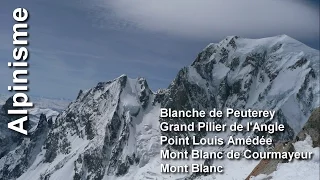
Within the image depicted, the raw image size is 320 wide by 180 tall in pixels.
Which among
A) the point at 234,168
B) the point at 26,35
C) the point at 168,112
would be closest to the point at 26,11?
the point at 26,35

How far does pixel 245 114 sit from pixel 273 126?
349 cm

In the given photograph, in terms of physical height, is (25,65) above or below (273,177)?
above

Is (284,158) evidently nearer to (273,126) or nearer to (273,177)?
(273,177)

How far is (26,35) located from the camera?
159 ft

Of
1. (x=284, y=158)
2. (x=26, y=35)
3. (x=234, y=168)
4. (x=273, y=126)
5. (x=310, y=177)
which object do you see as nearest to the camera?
(x=310, y=177)

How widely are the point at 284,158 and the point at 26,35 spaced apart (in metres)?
29.4

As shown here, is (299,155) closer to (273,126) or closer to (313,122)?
(313,122)

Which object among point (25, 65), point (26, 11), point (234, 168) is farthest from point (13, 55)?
point (234, 168)

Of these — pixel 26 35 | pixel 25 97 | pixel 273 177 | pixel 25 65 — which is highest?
pixel 26 35

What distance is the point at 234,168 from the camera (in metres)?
197

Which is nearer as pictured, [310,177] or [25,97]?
[310,177]

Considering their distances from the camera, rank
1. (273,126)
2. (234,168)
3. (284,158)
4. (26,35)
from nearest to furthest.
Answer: (284,158)
(26,35)
(273,126)
(234,168)

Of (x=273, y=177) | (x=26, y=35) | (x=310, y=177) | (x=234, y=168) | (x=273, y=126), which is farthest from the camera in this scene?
(x=234, y=168)

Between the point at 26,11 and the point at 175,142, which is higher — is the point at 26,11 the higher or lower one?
the higher one
